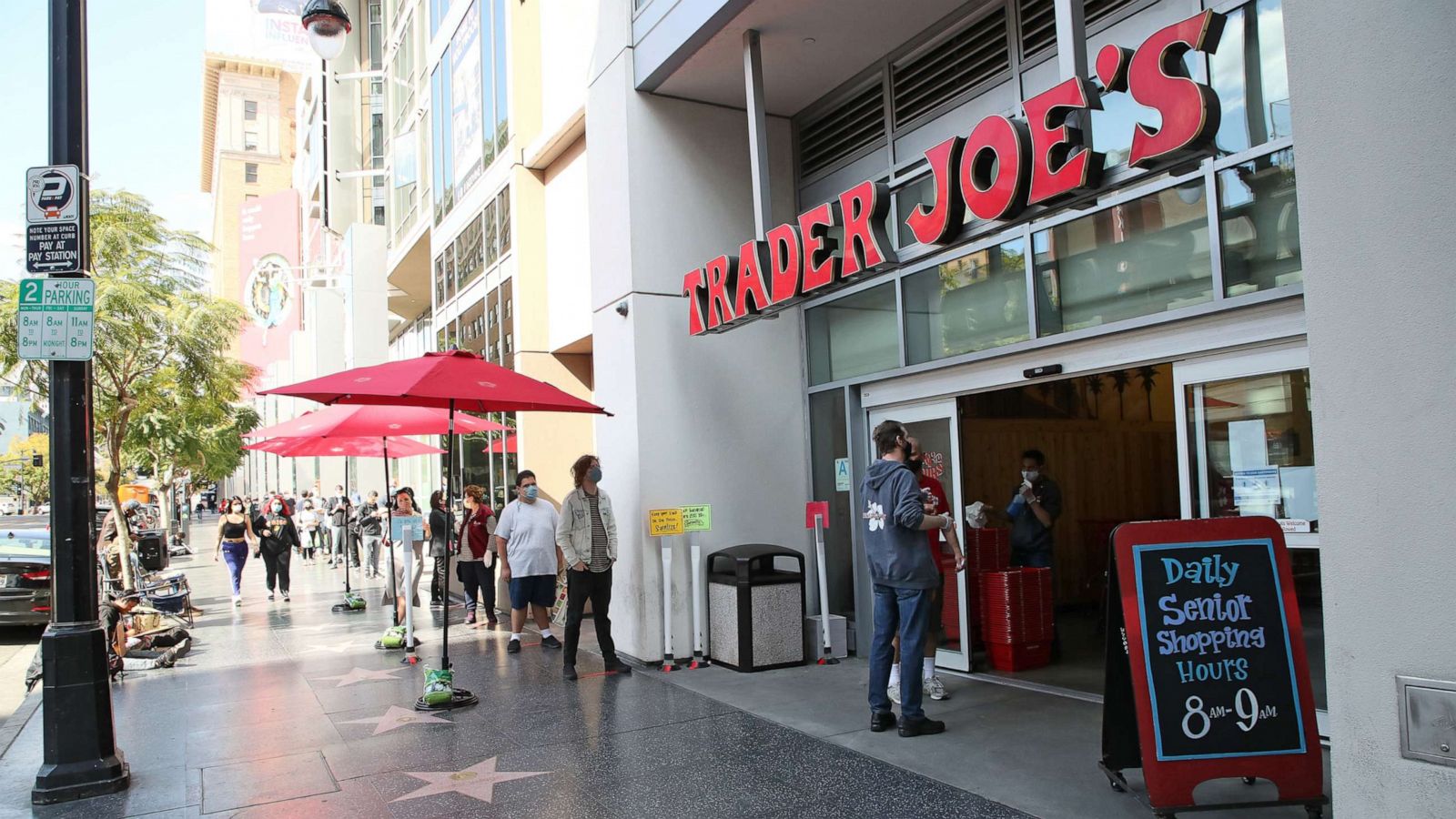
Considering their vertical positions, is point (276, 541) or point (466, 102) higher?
point (466, 102)

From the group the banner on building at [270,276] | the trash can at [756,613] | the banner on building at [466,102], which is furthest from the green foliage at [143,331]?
the banner on building at [270,276]

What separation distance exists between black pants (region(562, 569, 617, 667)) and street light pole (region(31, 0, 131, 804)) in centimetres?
356

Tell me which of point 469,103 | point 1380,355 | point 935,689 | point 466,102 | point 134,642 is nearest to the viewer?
point 1380,355

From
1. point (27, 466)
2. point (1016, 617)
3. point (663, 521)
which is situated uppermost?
point (27, 466)

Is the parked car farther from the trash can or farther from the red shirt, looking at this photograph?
the red shirt

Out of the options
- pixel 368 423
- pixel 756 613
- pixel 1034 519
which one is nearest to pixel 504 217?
pixel 368 423

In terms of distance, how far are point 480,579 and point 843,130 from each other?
686 cm

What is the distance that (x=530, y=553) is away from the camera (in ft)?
32.2

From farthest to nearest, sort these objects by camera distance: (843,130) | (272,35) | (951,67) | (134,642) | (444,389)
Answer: (272,35)
(134,642)
(843,130)
(951,67)
(444,389)

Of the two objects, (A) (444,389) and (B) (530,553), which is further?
(B) (530,553)

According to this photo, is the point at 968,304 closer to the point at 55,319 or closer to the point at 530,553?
the point at 530,553

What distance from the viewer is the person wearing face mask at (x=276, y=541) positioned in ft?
50.8

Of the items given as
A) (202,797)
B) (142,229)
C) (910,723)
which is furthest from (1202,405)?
(142,229)

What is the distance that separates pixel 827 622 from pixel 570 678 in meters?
2.34
